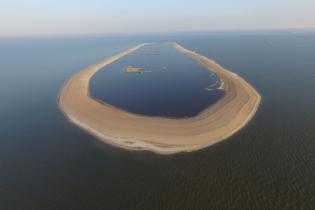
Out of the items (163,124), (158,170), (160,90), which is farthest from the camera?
(160,90)

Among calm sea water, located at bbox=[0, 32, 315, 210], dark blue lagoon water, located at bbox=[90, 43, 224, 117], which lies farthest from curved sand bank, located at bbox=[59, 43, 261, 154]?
dark blue lagoon water, located at bbox=[90, 43, 224, 117]

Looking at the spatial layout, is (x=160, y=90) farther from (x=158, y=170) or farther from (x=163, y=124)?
(x=158, y=170)

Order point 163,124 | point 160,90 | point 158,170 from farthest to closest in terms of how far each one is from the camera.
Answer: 1. point 160,90
2. point 163,124
3. point 158,170

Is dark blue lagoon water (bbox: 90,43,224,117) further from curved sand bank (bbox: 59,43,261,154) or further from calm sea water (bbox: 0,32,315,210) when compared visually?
calm sea water (bbox: 0,32,315,210)

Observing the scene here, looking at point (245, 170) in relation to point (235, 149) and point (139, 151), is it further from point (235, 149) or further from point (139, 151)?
point (139, 151)

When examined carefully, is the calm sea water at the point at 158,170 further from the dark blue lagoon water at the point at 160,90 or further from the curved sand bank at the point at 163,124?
the dark blue lagoon water at the point at 160,90

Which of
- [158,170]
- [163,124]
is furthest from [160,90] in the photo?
[158,170]

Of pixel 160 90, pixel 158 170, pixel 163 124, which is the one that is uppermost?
pixel 158 170
